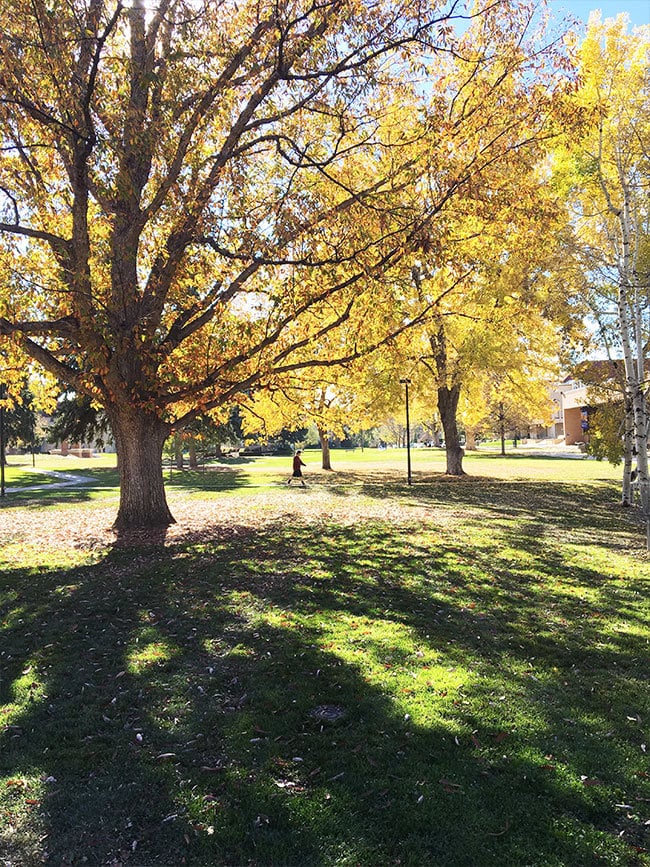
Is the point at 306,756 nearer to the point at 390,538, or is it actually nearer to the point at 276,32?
the point at 390,538

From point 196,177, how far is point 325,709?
862 cm

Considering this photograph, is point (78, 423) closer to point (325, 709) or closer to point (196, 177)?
point (196, 177)

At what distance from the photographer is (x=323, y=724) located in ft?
12.7

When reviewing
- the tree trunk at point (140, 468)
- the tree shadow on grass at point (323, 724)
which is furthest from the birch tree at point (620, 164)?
A: the tree trunk at point (140, 468)

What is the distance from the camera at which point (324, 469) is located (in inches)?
1390

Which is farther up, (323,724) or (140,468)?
(140,468)

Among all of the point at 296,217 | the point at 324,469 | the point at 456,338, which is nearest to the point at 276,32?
the point at 296,217

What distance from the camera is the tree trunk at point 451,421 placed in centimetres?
2577

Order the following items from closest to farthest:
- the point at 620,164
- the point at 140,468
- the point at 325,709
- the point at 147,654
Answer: the point at 325,709 < the point at 147,654 < the point at 140,468 < the point at 620,164

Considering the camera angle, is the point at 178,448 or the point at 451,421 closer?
the point at 451,421

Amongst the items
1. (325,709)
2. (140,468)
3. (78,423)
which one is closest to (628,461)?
(140,468)

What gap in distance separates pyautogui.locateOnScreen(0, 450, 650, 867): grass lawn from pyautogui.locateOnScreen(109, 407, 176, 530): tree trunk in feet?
6.85

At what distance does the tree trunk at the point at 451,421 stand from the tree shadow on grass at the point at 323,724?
18.8 metres

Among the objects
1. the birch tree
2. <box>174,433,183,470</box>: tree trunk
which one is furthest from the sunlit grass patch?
<box>174,433,183,470</box>: tree trunk
